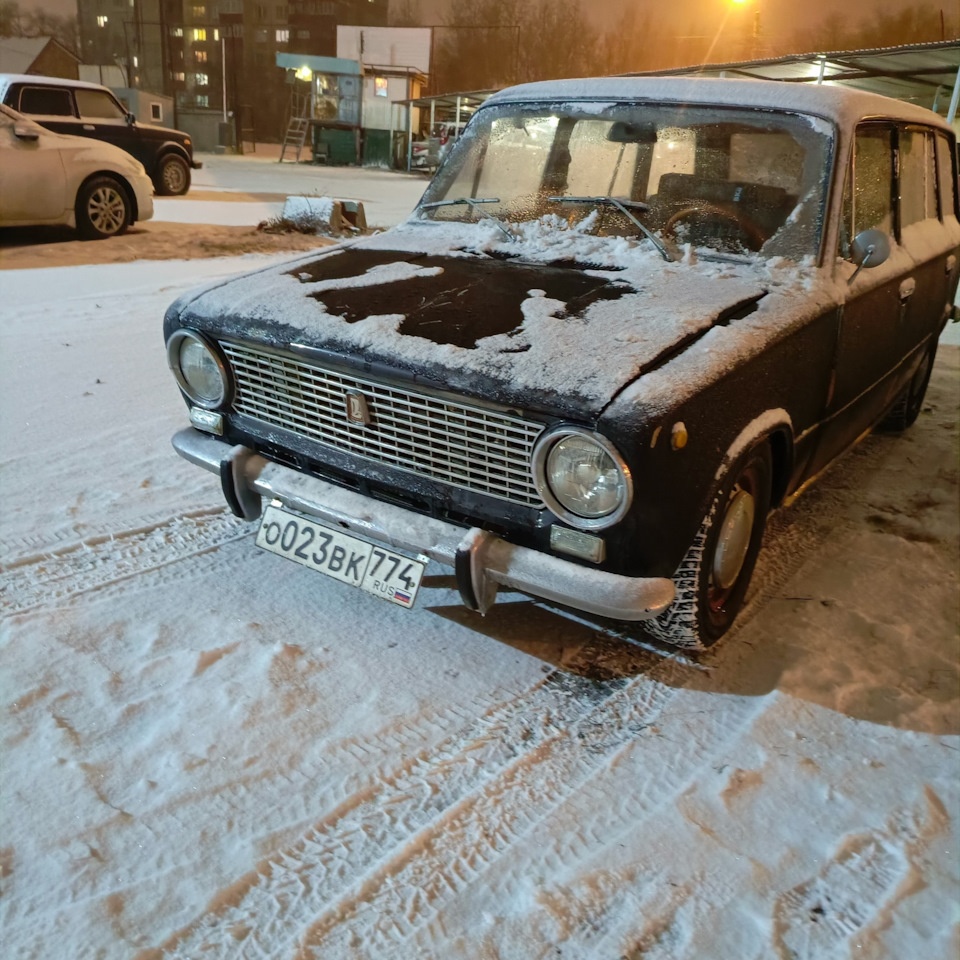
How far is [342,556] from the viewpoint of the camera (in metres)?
2.61

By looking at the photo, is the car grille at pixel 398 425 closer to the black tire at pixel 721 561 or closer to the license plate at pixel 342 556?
the license plate at pixel 342 556

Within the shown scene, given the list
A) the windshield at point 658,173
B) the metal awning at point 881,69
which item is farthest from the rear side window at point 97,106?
the windshield at point 658,173

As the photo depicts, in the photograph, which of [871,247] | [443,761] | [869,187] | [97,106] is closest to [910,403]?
[869,187]

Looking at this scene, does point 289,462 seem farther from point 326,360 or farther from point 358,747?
point 358,747

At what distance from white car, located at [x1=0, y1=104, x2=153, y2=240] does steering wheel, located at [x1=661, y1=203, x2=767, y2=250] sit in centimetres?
811

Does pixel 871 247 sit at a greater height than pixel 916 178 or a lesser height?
lesser

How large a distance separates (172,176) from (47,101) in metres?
3.39

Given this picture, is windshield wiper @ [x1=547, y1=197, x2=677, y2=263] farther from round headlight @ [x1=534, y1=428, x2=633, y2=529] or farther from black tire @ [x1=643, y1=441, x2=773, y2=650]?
round headlight @ [x1=534, y1=428, x2=633, y2=529]

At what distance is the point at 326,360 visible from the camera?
2.47 metres

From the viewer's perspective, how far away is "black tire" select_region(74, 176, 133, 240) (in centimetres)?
930

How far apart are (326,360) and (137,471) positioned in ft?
5.93

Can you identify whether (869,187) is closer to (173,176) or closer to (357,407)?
(357,407)

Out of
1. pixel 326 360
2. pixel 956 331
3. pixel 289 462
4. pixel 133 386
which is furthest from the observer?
pixel 956 331

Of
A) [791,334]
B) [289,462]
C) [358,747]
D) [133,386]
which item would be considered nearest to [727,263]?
[791,334]
